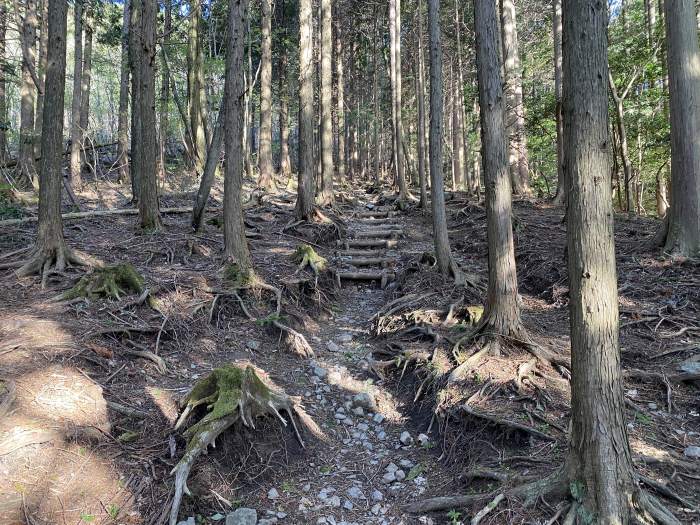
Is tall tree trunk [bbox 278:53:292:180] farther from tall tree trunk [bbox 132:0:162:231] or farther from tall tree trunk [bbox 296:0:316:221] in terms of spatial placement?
tall tree trunk [bbox 132:0:162:231]

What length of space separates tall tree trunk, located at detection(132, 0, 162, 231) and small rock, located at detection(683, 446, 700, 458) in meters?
10.0

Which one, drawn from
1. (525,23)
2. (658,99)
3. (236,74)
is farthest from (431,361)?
(525,23)

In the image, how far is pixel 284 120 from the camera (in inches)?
1024

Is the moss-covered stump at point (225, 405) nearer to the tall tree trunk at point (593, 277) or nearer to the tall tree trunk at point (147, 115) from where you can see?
the tall tree trunk at point (593, 277)

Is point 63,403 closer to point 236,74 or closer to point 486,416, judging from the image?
point 486,416

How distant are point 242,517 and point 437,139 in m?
6.76

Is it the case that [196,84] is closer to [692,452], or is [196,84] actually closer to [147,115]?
[147,115]

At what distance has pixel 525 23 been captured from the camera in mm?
25062

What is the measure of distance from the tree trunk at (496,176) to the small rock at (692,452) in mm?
2190

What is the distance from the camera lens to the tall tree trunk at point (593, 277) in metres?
3.05

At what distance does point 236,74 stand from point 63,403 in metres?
6.25

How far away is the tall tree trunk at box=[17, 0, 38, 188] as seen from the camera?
1344cm

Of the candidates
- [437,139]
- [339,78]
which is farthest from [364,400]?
[339,78]

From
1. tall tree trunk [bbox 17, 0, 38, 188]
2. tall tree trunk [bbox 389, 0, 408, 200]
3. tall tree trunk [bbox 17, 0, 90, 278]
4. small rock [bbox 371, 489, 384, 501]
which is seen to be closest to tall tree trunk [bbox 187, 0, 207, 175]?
tall tree trunk [bbox 17, 0, 38, 188]
